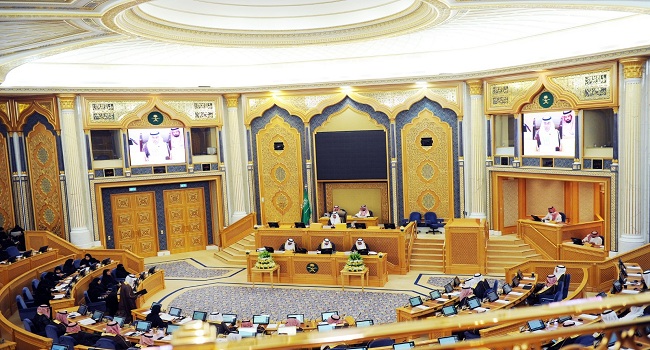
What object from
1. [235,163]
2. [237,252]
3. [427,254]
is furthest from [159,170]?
[427,254]

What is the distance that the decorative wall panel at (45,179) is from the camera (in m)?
18.4

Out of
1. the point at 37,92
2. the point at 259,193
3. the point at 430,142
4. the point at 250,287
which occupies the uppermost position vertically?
the point at 37,92

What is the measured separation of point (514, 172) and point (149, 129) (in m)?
13.0

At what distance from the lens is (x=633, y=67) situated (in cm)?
1376

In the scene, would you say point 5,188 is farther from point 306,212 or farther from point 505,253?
point 505,253

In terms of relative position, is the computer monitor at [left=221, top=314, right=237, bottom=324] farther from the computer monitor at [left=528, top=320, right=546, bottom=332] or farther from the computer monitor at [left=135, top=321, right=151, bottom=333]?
the computer monitor at [left=528, top=320, right=546, bottom=332]

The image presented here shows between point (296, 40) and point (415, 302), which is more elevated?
point (296, 40)

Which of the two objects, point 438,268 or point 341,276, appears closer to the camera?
point 341,276

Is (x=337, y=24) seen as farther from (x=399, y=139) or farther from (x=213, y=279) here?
(x=213, y=279)

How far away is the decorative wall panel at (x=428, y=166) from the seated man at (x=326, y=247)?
4.44 metres

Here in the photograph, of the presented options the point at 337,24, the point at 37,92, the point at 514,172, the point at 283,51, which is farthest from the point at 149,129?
the point at 514,172

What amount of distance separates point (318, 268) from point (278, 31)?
273 inches

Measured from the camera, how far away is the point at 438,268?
16625 mm

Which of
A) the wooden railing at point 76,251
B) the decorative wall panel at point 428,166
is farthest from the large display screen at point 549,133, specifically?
the wooden railing at point 76,251
